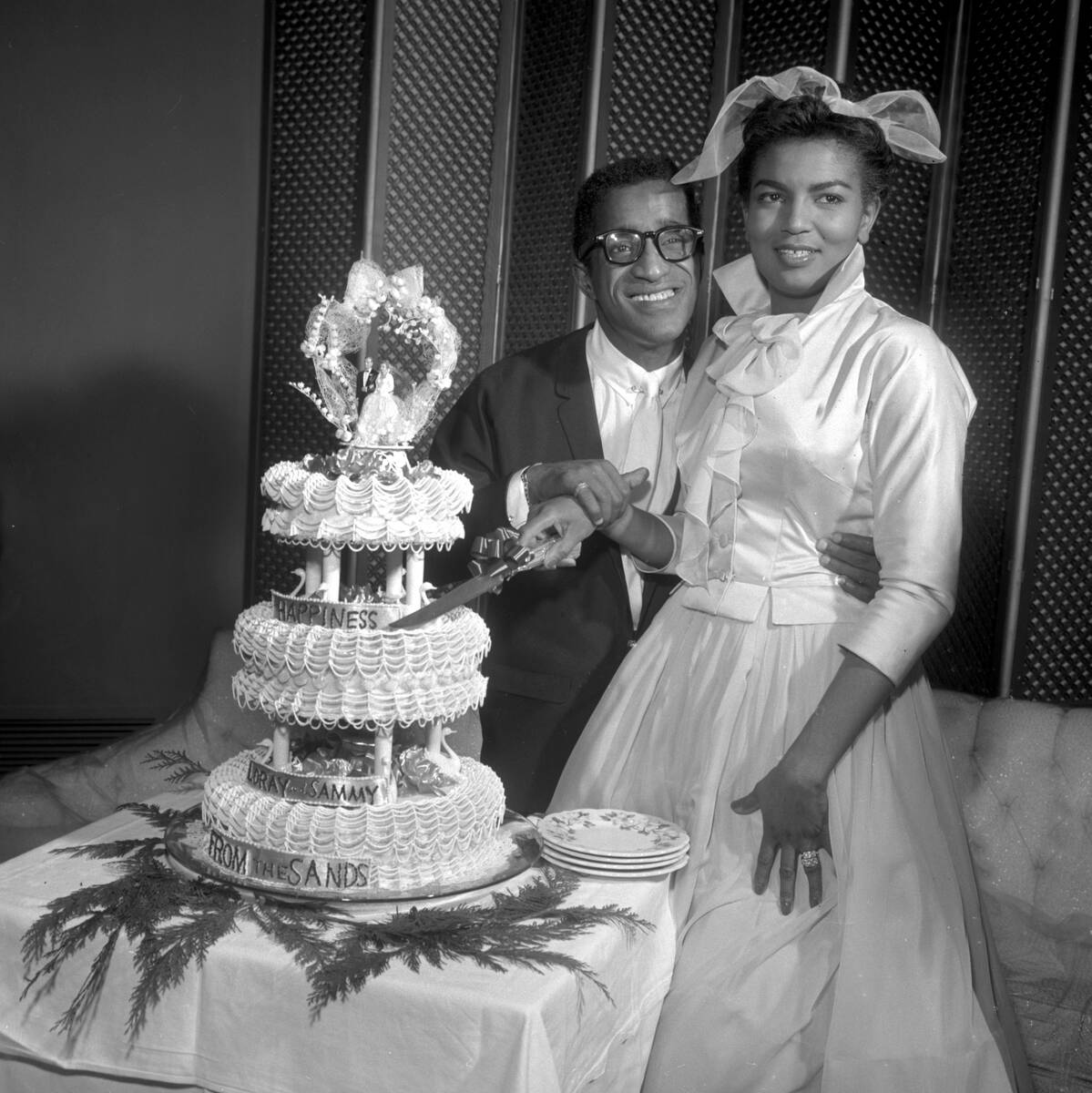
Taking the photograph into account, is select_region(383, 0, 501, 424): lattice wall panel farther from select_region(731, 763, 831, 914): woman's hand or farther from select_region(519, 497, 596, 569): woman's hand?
select_region(731, 763, 831, 914): woman's hand

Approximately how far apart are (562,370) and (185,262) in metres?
1.91

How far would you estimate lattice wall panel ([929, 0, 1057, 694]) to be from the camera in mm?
3461

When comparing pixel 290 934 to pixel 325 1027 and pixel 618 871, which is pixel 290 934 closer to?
pixel 325 1027

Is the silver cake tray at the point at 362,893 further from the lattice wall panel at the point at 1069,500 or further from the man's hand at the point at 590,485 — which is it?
the lattice wall panel at the point at 1069,500

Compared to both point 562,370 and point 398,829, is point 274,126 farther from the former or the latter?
point 398,829

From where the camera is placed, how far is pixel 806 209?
2.06 m

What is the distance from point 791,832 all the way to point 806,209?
3.13 ft

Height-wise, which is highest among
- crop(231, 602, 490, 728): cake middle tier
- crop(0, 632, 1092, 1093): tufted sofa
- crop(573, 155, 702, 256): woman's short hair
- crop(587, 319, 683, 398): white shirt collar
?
crop(573, 155, 702, 256): woman's short hair

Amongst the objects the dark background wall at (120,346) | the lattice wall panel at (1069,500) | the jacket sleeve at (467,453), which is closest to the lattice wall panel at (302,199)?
the dark background wall at (120,346)

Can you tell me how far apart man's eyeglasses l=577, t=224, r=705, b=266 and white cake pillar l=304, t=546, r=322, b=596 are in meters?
1.15

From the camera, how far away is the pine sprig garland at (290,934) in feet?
5.15

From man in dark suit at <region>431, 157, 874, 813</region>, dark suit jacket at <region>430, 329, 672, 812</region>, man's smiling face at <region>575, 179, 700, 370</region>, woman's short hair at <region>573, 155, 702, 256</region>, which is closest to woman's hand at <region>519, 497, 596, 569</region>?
man in dark suit at <region>431, 157, 874, 813</region>

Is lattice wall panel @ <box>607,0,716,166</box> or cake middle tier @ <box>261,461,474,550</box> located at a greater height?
lattice wall panel @ <box>607,0,716,166</box>

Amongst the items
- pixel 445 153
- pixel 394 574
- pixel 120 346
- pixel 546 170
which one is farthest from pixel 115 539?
pixel 394 574
